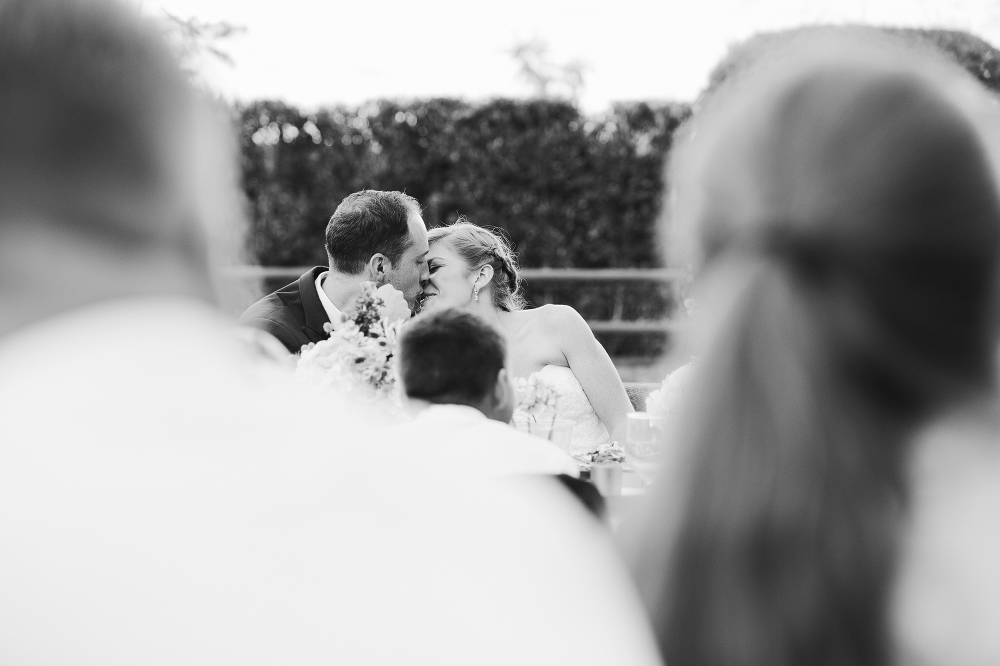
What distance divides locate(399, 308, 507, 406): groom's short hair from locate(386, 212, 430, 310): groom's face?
91.8 inches

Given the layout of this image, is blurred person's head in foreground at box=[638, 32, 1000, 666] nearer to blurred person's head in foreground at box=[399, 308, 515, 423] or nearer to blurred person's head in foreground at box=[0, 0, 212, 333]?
blurred person's head in foreground at box=[0, 0, 212, 333]

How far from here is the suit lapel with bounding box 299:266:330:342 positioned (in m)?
4.38

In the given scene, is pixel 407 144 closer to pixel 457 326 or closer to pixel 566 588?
pixel 457 326

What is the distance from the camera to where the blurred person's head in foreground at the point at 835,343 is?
38.4 inches

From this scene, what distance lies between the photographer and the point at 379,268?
4.59m

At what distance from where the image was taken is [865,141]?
38.1 inches

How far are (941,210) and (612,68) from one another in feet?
43.8

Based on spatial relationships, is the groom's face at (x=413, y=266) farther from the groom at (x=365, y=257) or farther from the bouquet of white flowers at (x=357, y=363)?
the bouquet of white flowers at (x=357, y=363)

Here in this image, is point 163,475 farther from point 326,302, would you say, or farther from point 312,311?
point 326,302

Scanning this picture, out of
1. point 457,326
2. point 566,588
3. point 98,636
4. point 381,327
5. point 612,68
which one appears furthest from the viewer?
point 612,68

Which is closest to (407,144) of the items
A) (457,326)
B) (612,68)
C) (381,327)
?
(612,68)

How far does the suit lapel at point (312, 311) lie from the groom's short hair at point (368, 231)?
202mm

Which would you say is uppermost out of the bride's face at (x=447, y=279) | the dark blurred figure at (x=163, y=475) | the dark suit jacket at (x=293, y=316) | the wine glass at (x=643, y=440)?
the dark blurred figure at (x=163, y=475)

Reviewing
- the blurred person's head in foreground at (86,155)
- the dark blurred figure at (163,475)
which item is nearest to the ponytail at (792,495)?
the dark blurred figure at (163,475)
